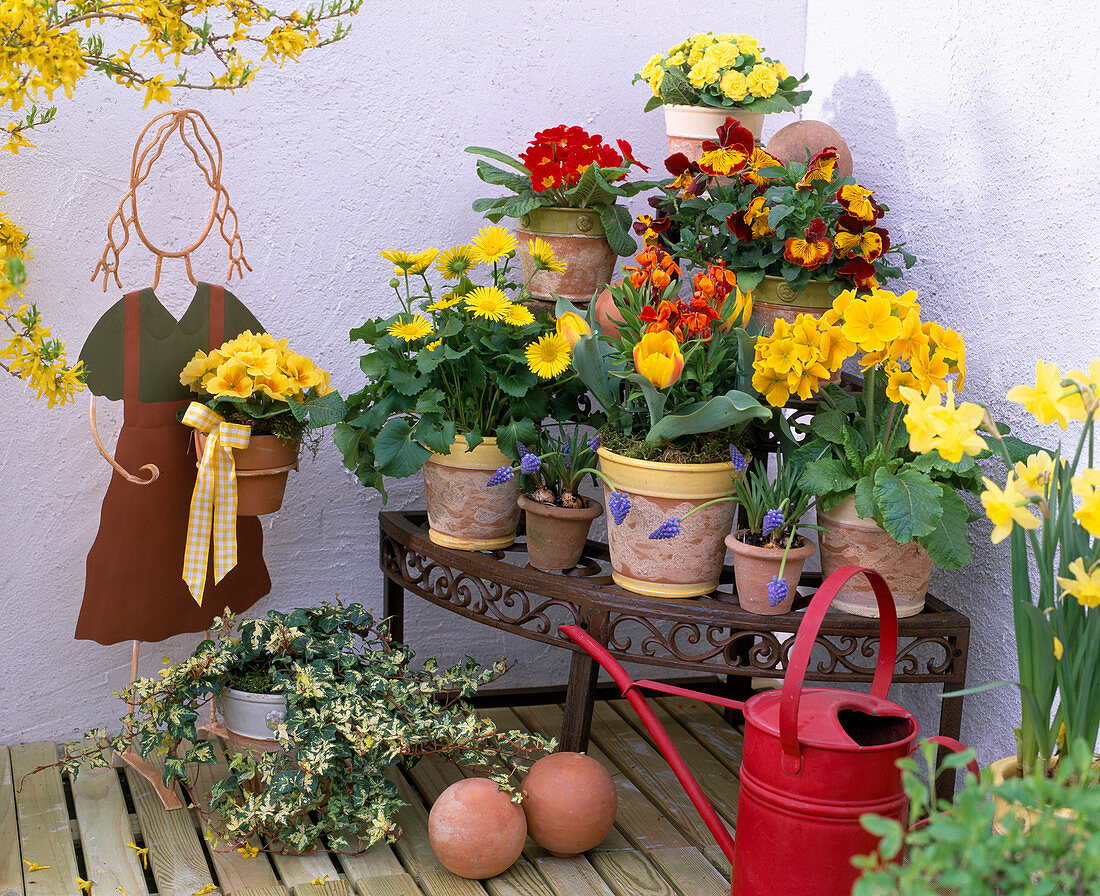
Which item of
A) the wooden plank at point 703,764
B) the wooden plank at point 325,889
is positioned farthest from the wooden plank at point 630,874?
the wooden plank at point 325,889

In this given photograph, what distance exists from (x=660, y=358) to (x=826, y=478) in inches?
14.4

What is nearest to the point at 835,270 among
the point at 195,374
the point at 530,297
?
the point at 530,297

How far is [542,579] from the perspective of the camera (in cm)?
201

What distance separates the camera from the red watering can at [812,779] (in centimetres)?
142

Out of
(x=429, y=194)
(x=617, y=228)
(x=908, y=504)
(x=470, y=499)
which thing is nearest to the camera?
(x=908, y=504)

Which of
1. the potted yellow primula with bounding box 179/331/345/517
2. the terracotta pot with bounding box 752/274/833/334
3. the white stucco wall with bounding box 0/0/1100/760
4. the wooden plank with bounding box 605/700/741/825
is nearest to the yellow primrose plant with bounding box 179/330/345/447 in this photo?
the potted yellow primula with bounding box 179/331/345/517

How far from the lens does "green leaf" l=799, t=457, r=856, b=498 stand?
1.81 meters

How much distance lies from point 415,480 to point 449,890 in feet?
3.24

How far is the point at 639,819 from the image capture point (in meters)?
2.09

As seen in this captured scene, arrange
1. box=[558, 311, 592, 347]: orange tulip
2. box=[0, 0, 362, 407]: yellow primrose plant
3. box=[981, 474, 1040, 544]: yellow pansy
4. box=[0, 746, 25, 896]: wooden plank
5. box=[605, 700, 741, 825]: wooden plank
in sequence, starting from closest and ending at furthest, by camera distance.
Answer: box=[981, 474, 1040, 544]: yellow pansy < box=[0, 0, 362, 407]: yellow primrose plant < box=[0, 746, 25, 896]: wooden plank < box=[558, 311, 592, 347]: orange tulip < box=[605, 700, 741, 825]: wooden plank

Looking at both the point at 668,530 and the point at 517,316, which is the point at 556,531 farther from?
the point at 517,316

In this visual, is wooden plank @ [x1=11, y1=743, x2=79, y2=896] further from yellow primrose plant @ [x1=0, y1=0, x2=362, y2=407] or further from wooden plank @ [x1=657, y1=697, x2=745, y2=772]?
wooden plank @ [x1=657, y1=697, x2=745, y2=772]

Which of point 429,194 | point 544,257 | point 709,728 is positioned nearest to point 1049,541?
point 544,257

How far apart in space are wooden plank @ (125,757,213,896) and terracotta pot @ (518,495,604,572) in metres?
0.80
